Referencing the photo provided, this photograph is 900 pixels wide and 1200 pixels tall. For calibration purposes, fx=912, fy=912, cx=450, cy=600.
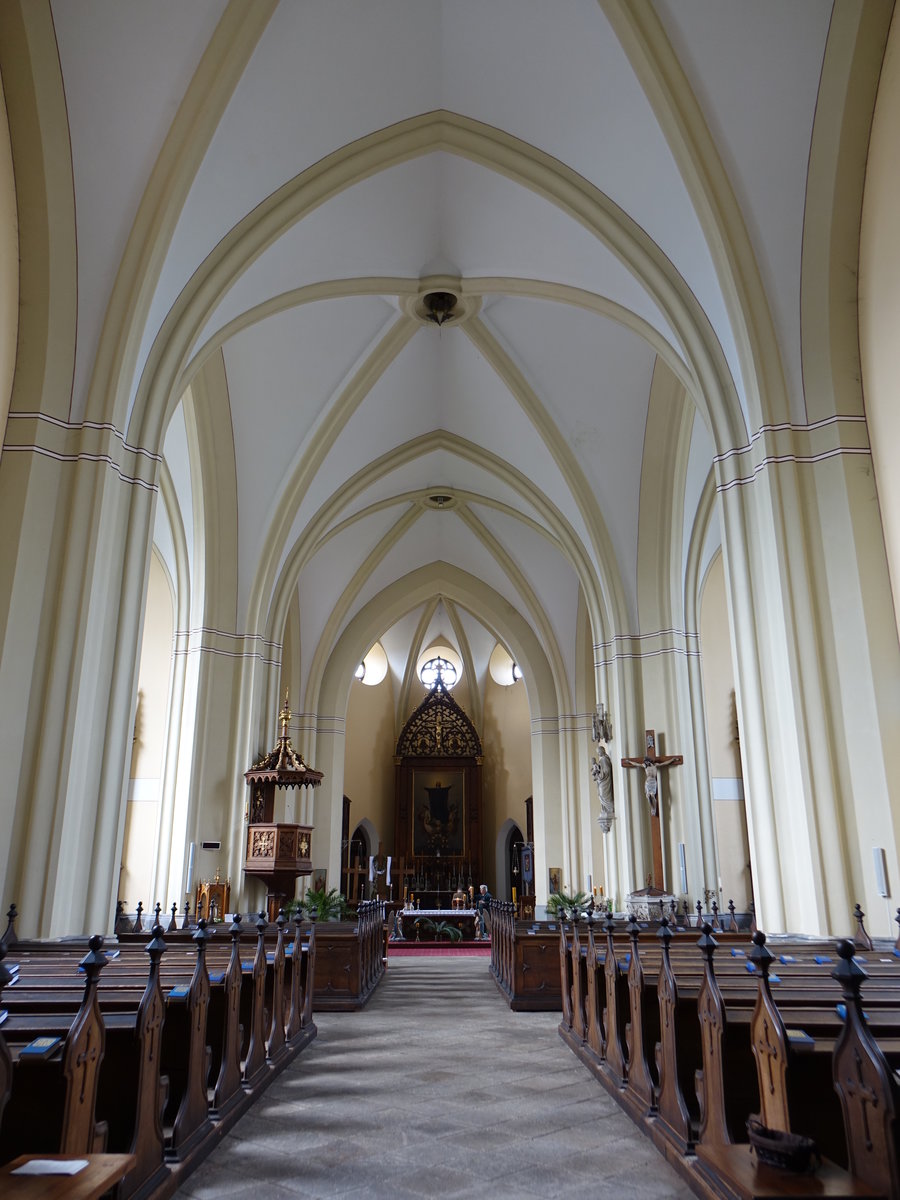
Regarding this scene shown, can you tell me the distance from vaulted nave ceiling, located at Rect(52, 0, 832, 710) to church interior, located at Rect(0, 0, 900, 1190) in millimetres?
31

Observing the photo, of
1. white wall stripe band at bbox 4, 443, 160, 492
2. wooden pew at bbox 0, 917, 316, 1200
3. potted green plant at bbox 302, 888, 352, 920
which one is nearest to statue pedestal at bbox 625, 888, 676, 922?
potted green plant at bbox 302, 888, 352, 920

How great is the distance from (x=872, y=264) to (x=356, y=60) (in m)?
4.62

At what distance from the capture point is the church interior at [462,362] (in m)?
6.67

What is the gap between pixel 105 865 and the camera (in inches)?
266

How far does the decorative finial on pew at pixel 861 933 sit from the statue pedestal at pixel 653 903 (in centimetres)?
513

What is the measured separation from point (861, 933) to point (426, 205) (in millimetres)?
7906

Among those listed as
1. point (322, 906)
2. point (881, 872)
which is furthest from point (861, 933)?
point (322, 906)

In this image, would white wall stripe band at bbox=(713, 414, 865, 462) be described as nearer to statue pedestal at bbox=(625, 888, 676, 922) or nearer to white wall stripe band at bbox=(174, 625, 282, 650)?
statue pedestal at bbox=(625, 888, 676, 922)

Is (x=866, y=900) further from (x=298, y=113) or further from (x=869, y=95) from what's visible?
(x=298, y=113)

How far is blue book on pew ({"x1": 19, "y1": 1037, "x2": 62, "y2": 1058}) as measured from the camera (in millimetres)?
2623

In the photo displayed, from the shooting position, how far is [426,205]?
9.64 meters

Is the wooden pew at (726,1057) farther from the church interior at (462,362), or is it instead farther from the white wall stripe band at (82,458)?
the white wall stripe band at (82,458)

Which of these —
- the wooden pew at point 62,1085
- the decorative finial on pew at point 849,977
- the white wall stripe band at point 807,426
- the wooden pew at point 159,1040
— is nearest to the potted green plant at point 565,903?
the white wall stripe band at point 807,426

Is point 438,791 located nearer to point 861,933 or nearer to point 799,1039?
point 861,933
